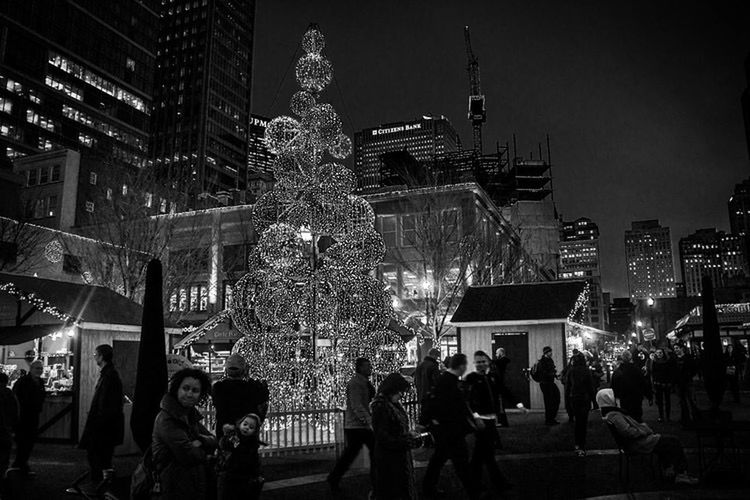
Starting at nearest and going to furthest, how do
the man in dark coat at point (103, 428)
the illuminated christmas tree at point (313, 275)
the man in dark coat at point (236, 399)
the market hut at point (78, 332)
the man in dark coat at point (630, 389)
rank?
the man in dark coat at point (236, 399), the man in dark coat at point (103, 428), the man in dark coat at point (630, 389), the illuminated christmas tree at point (313, 275), the market hut at point (78, 332)

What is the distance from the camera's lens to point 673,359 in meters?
14.8

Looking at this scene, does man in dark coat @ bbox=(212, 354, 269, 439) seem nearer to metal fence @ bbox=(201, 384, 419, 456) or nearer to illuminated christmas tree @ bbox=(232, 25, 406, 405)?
metal fence @ bbox=(201, 384, 419, 456)

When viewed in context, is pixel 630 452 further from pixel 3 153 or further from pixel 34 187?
pixel 3 153

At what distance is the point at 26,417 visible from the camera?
355 inches

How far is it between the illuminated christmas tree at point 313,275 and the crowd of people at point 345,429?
2778 mm

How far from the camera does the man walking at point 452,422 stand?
646 cm

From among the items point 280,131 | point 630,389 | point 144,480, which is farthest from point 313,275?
point 144,480

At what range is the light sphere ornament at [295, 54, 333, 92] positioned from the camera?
13625mm

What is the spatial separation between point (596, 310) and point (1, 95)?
5751 inches

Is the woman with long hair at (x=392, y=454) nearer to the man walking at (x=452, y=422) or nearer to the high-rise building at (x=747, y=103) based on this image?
the man walking at (x=452, y=422)

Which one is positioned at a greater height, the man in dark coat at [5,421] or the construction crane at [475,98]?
the construction crane at [475,98]

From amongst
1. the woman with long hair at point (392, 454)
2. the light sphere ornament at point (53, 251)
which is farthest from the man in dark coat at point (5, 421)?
the light sphere ornament at point (53, 251)

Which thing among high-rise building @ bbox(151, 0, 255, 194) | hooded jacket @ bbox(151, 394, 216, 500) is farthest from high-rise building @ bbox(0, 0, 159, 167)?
hooded jacket @ bbox(151, 394, 216, 500)

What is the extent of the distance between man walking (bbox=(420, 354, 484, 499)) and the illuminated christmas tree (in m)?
5.74
